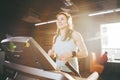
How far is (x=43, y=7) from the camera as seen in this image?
6422 millimetres

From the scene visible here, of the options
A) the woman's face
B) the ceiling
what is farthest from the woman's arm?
the ceiling

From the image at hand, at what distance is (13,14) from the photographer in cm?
619

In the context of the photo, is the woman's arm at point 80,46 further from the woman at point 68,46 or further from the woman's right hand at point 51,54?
the woman's right hand at point 51,54

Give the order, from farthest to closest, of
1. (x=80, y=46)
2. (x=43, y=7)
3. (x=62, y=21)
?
1. (x=43, y=7)
2. (x=62, y=21)
3. (x=80, y=46)

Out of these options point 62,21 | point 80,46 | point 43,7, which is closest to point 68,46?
point 80,46

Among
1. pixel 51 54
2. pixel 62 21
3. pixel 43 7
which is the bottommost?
pixel 51 54

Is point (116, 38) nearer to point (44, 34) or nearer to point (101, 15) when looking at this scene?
point (101, 15)

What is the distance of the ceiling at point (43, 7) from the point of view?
5266mm

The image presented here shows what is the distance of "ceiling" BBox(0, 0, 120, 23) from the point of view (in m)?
5.27

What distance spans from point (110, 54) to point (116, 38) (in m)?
0.54

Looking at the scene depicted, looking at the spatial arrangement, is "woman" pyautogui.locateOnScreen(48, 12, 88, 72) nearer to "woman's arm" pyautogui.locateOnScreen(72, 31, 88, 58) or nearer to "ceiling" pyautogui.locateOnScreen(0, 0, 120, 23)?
"woman's arm" pyautogui.locateOnScreen(72, 31, 88, 58)

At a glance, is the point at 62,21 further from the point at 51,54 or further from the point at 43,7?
the point at 43,7

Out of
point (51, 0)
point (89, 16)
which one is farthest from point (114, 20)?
point (51, 0)

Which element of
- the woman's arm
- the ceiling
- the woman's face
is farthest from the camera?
the ceiling
